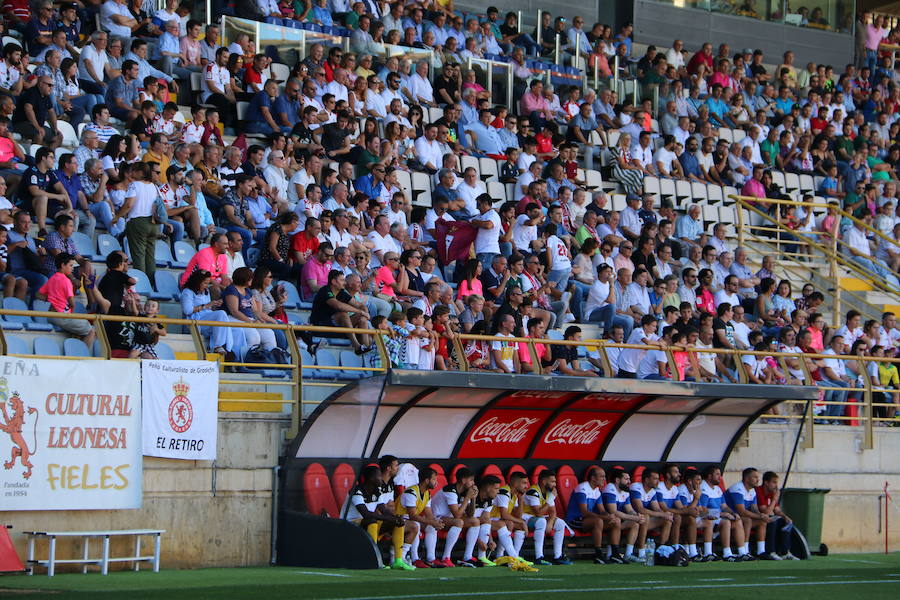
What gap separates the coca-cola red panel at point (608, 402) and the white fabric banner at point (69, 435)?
17.9 feet

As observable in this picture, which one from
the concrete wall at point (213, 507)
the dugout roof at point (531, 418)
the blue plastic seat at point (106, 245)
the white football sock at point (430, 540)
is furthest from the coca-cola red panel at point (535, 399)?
the blue plastic seat at point (106, 245)

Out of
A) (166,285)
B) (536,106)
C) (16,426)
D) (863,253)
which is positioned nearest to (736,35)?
(863,253)

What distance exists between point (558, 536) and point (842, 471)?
17.6ft

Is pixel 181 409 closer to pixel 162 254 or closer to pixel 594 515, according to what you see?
pixel 162 254

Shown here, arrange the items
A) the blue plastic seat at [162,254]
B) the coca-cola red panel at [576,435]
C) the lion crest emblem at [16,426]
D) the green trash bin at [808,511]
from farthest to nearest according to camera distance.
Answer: the green trash bin at [808,511]
the coca-cola red panel at [576,435]
the blue plastic seat at [162,254]
the lion crest emblem at [16,426]

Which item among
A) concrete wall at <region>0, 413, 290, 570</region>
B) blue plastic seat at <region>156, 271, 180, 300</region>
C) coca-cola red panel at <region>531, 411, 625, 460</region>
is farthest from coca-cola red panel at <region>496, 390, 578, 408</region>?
blue plastic seat at <region>156, 271, 180, 300</region>

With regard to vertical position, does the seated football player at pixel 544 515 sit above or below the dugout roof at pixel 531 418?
below

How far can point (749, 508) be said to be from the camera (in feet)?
60.9

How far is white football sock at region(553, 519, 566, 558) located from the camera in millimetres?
16797

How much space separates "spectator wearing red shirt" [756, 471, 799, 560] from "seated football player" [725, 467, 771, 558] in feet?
0.32

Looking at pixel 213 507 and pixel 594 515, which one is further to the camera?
pixel 594 515

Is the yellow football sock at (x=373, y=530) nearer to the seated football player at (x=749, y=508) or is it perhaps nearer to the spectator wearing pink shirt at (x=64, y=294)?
the spectator wearing pink shirt at (x=64, y=294)

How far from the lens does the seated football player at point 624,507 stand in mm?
17266

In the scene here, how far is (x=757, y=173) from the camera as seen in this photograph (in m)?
27.1
